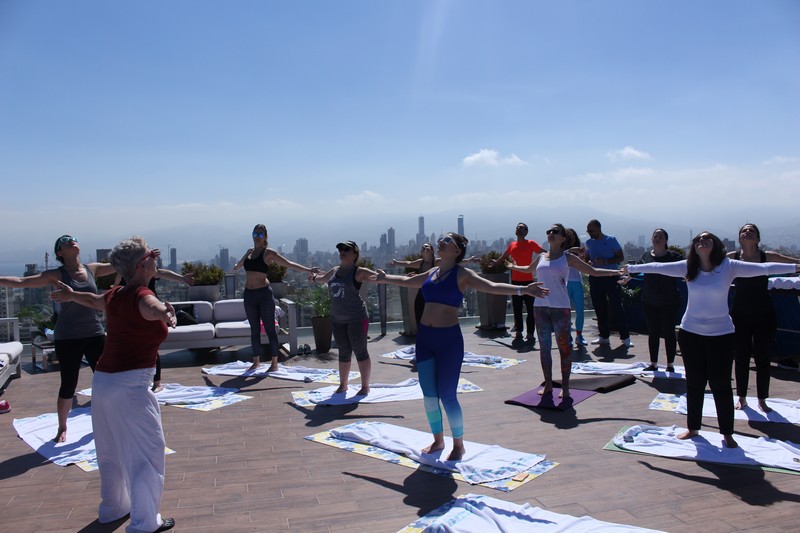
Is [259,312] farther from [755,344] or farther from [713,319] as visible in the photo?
[755,344]

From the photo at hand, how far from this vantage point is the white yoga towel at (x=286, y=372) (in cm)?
773

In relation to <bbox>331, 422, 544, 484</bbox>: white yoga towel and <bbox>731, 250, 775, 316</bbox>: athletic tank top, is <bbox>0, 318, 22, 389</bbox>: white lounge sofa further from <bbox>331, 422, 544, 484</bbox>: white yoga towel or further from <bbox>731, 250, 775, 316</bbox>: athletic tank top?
<bbox>731, 250, 775, 316</bbox>: athletic tank top

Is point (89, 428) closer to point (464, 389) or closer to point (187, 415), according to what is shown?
point (187, 415)

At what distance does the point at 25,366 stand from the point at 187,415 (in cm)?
451

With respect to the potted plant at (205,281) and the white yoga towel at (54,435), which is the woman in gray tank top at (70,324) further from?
the potted plant at (205,281)

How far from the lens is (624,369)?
7.71 metres

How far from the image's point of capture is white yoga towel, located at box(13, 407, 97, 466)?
15.8ft

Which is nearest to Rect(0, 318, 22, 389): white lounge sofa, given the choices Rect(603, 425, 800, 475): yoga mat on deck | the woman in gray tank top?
the woman in gray tank top

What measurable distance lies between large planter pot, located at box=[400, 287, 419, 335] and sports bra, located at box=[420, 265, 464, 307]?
635 centimetres

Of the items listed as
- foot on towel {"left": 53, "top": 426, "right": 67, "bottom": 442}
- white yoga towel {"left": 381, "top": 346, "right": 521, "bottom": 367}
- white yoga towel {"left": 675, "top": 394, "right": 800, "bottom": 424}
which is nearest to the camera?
foot on towel {"left": 53, "top": 426, "right": 67, "bottom": 442}

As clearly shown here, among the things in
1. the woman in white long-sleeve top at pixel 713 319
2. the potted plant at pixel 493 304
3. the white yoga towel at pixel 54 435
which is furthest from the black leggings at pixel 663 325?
the white yoga towel at pixel 54 435

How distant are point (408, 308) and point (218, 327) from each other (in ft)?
12.0

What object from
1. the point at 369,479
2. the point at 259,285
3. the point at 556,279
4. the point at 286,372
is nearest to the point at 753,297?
the point at 556,279

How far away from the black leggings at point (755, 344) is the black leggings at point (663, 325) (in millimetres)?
1621
